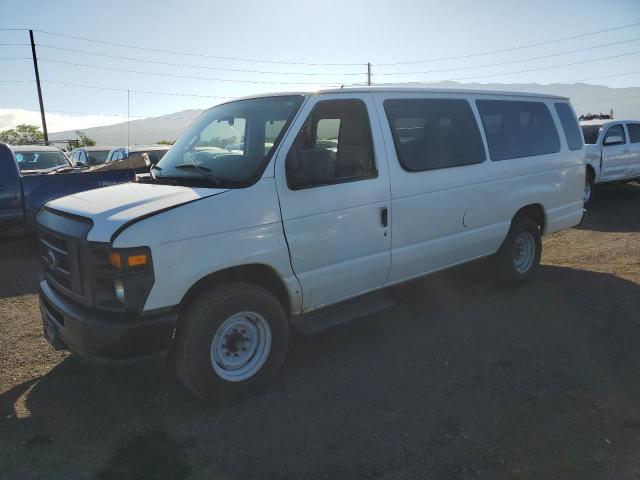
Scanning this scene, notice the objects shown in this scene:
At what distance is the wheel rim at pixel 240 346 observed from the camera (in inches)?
133

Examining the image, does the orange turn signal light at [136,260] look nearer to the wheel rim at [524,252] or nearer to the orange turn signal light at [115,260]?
the orange turn signal light at [115,260]

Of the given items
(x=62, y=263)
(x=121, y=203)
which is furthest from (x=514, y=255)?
(x=62, y=263)

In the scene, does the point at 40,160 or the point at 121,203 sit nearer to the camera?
the point at 121,203

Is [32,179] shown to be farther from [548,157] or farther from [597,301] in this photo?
[597,301]

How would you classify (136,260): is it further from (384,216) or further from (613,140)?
(613,140)

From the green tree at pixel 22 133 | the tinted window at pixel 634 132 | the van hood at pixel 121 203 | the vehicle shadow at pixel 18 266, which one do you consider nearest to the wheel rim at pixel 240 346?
the van hood at pixel 121 203

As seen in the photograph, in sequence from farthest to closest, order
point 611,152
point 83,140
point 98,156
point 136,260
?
point 83,140 → point 98,156 → point 611,152 → point 136,260

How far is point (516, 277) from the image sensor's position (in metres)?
5.64

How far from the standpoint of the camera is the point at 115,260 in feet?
9.48

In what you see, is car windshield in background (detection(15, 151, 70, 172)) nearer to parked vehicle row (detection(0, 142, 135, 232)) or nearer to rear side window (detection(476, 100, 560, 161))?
parked vehicle row (detection(0, 142, 135, 232))

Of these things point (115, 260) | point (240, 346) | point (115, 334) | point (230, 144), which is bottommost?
point (240, 346)

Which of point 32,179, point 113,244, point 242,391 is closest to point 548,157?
point 242,391

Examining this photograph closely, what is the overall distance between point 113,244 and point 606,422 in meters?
3.25

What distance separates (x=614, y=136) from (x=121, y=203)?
1231 centimetres
